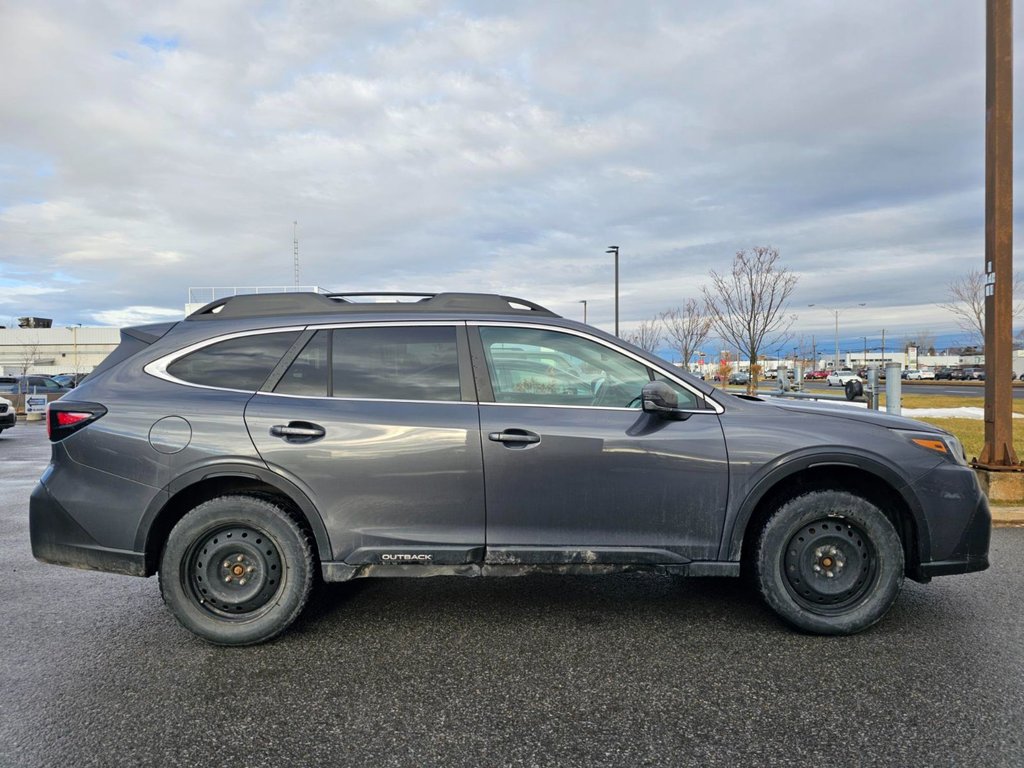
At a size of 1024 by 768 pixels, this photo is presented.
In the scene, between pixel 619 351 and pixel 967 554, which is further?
pixel 619 351

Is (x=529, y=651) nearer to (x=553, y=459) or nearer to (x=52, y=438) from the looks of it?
(x=553, y=459)

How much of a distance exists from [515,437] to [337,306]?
133cm

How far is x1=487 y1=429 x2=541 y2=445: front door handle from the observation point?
343cm

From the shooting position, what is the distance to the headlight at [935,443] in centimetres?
355

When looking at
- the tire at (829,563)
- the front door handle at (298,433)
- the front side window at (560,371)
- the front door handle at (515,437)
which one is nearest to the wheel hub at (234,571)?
the front door handle at (298,433)

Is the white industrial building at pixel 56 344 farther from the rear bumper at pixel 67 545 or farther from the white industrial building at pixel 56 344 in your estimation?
the rear bumper at pixel 67 545

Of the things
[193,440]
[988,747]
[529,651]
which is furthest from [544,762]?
[193,440]

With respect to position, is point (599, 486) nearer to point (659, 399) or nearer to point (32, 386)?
point (659, 399)

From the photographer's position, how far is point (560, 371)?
12.0 ft

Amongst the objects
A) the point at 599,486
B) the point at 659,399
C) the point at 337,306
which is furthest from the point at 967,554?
the point at 337,306

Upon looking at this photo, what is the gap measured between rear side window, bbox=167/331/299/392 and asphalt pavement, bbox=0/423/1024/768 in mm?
1416

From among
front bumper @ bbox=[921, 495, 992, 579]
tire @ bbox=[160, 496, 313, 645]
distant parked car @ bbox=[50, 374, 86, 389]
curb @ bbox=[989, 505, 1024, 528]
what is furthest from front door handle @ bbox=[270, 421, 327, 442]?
distant parked car @ bbox=[50, 374, 86, 389]

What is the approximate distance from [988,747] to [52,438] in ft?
14.7

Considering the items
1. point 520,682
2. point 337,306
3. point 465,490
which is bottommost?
point 520,682
